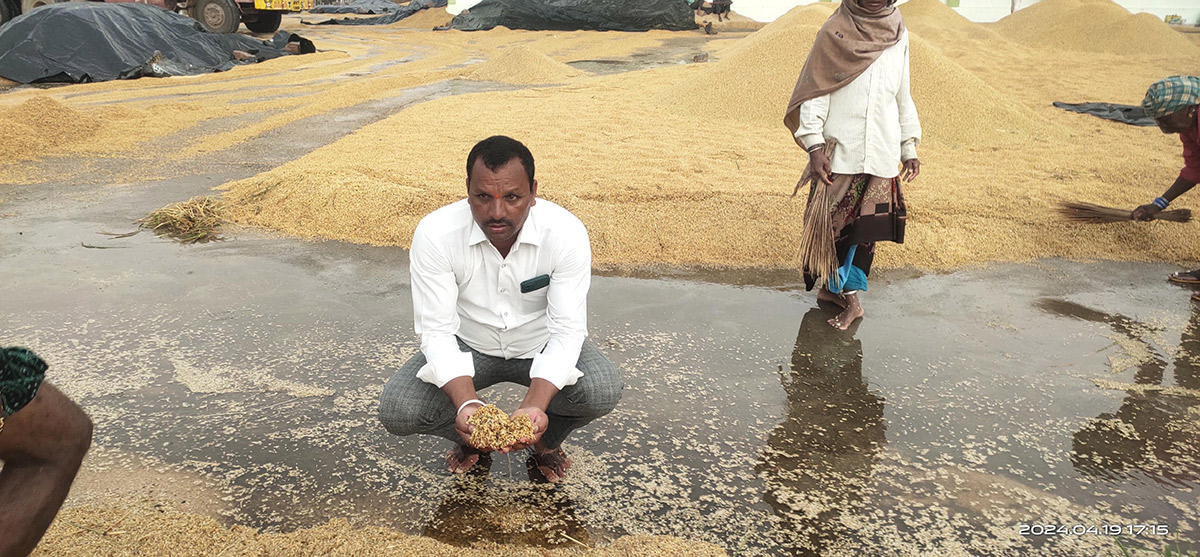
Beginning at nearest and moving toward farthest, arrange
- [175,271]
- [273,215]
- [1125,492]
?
[1125,492] → [175,271] → [273,215]

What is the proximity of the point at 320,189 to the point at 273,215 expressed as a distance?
316 mm

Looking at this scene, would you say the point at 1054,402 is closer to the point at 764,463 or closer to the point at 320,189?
the point at 764,463

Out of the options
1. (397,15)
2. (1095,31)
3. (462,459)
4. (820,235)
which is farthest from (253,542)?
(397,15)

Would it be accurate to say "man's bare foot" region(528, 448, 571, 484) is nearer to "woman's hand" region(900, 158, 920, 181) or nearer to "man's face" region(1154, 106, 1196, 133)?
"woman's hand" region(900, 158, 920, 181)

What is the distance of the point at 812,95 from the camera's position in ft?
11.0

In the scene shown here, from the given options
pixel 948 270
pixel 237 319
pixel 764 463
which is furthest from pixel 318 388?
pixel 948 270

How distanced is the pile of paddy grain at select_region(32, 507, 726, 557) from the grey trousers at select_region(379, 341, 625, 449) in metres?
0.30

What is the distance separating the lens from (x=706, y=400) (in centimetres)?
280

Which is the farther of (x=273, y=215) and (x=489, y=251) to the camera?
(x=273, y=215)

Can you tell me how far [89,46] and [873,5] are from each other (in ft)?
37.9

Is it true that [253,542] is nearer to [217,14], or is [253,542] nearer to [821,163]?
[821,163]

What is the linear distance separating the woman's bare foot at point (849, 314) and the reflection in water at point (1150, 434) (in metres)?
1.02

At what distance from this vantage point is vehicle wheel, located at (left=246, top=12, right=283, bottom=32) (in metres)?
17.3

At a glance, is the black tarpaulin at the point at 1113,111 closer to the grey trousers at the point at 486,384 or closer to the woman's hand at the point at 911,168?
the woman's hand at the point at 911,168
